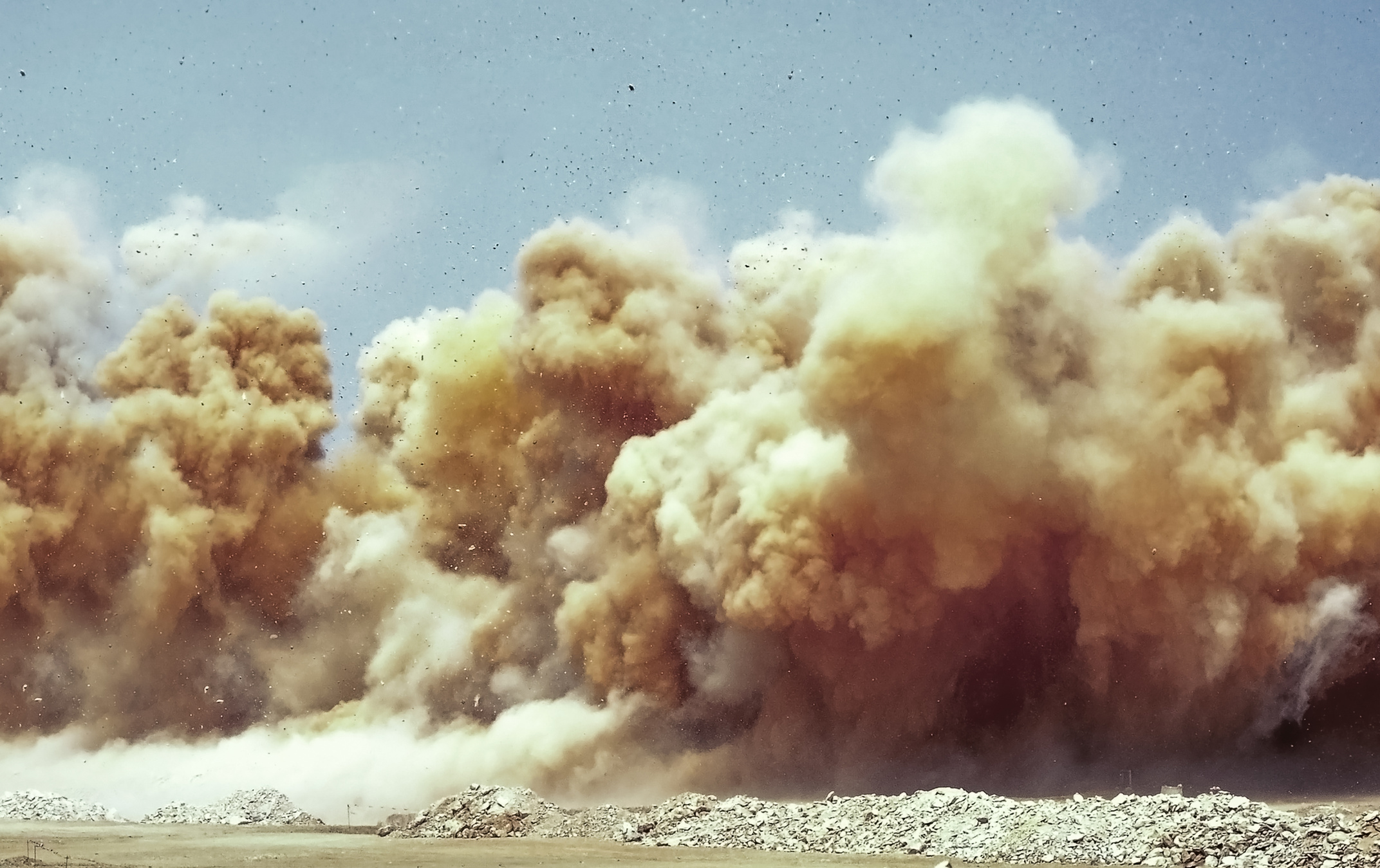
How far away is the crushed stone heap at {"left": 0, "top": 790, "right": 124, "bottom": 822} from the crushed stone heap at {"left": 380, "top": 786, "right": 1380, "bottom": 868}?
1189 cm

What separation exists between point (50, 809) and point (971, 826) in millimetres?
30322

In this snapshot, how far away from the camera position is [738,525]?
52.8 metres

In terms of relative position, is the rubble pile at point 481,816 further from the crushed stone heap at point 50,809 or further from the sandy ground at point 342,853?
the crushed stone heap at point 50,809

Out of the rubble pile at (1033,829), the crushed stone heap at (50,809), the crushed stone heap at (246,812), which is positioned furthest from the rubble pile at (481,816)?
the crushed stone heap at (50,809)

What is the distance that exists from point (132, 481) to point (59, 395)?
5.29 metres

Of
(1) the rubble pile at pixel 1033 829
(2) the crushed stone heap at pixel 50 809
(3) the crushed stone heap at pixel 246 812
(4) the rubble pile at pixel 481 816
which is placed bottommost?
(1) the rubble pile at pixel 1033 829

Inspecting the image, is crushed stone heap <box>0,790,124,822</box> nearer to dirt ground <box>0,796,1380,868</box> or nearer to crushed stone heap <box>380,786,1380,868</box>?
dirt ground <box>0,796,1380,868</box>

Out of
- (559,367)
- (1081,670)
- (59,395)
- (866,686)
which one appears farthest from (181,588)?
(1081,670)

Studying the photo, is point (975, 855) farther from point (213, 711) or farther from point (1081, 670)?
point (213, 711)

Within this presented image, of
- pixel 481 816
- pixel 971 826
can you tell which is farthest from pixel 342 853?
pixel 971 826

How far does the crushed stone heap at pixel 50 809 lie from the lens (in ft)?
175

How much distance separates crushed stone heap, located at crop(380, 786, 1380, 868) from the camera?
115 feet

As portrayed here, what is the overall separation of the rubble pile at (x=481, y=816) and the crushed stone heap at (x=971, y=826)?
0.12 ft

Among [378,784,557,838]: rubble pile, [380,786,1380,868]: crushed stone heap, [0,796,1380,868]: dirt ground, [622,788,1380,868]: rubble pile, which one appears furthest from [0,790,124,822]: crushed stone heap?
[622,788,1380,868]: rubble pile
